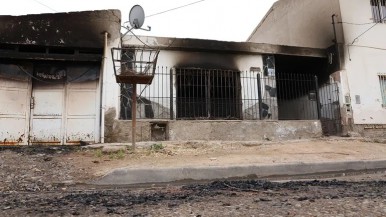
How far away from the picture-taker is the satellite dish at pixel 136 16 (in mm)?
9953

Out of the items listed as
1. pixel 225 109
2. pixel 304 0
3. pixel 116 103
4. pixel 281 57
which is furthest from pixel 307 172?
pixel 304 0

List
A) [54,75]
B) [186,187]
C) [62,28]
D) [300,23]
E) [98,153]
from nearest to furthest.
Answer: [186,187] < [98,153] < [62,28] < [54,75] < [300,23]

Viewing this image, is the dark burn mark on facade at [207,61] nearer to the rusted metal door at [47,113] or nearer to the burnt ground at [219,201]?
the rusted metal door at [47,113]

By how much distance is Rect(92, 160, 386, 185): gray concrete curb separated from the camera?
215 inches

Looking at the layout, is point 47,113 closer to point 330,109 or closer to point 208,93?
point 208,93

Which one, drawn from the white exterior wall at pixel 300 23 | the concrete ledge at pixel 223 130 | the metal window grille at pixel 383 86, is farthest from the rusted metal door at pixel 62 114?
the metal window grille at pixel 383 86

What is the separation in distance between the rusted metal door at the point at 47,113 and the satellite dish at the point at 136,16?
2.80 meters

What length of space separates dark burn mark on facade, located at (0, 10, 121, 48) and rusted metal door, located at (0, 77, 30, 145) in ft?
3.98

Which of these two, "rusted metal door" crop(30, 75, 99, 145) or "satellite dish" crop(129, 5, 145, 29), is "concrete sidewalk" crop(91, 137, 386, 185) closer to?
"rusted metal door" crop(30, 75, 99, 145)

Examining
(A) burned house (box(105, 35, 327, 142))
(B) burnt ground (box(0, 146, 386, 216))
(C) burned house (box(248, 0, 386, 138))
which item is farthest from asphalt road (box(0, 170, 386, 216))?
(C) burned house (box(248, 0, 386, 138))

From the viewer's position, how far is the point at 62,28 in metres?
9.50

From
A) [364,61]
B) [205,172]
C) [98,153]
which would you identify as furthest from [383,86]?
[98,153]

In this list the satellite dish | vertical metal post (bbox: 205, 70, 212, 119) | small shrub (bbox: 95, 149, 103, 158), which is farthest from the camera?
vertical metal post (bbox: 205, 70, 212, 119)

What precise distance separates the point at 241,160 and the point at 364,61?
7.95 meters
